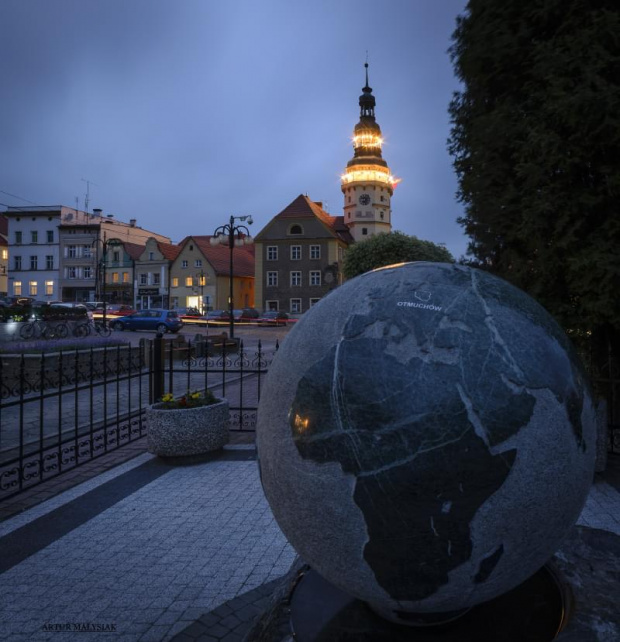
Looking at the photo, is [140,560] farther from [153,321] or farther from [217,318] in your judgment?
[217,318]

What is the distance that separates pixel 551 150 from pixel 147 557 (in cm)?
730

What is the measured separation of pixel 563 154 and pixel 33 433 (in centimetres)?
1016

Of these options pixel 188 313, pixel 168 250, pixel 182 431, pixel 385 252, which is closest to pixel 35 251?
pixel 168 250

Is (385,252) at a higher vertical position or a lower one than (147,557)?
higher

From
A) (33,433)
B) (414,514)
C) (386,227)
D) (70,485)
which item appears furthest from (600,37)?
(386,227)

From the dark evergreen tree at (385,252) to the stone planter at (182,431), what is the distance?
31197mm

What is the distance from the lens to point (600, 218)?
699 cm

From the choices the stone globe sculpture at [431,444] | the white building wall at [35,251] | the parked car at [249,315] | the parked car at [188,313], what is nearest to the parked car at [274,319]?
the parked car at [249,315]

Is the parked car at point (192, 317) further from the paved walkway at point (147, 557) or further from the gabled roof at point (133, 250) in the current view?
the paved walkway at point (147, 557)

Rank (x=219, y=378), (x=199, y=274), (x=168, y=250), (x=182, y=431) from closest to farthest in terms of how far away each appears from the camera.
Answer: (x=182, y=431) < (x=219, y=378) < (x=199, y=274) < (x=168, y=250)

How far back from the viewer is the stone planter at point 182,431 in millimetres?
7289

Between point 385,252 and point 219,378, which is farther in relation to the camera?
point 385,252

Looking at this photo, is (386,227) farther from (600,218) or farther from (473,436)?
(473,436)

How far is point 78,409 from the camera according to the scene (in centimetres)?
1063
